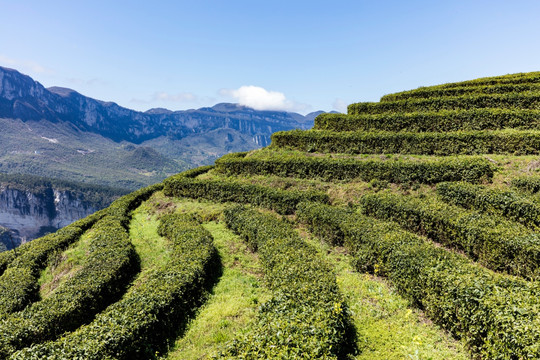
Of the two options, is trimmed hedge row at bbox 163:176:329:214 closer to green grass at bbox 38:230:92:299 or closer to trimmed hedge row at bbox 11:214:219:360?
trimmed hedge row at bbox 11:214:219:360

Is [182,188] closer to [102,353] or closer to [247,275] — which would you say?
[247,275]

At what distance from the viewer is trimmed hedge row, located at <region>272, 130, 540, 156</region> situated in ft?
92.0

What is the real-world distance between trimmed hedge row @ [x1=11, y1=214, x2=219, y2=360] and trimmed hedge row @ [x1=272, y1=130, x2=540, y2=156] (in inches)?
958

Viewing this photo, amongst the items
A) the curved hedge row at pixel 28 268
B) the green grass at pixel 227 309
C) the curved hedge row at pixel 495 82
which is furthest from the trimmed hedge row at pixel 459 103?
the curved hedge row at pixel 28 268

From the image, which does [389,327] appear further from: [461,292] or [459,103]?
[459,103]

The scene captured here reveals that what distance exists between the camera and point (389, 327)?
11359 millimetres

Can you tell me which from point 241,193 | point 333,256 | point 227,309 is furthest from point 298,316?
point 241,193

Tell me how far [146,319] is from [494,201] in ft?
77.5

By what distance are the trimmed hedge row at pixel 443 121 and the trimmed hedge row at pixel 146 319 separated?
2908 cm

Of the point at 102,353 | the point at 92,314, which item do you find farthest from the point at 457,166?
the point at 92,314

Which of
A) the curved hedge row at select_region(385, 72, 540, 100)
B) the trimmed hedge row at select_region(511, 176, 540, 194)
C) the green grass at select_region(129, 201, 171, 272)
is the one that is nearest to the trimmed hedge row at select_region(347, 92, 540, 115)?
the curved hedge row at select_region(385, 72, 540, 100)

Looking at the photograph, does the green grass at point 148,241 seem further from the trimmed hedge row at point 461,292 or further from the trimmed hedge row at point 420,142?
the trimmed hedge row at point 420,142

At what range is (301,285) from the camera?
11945 millimetres

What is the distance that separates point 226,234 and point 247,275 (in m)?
8.71
